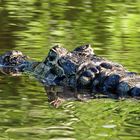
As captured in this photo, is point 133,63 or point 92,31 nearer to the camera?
point 133,63

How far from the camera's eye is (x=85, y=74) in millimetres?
7258

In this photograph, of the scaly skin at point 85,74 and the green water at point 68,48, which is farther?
the scaly skin at point 85,74

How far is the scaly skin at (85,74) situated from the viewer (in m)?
6.96

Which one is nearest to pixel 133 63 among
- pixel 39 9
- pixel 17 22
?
pixel 17 22

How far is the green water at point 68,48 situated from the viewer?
18.6ft

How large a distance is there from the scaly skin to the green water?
203 mm

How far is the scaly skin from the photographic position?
6961 millimetres

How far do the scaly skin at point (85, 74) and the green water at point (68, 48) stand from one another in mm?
203

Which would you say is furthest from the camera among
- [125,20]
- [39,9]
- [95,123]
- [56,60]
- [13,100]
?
[39,9]

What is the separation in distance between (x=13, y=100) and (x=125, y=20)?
21.5ft

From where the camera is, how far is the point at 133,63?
8531 mm

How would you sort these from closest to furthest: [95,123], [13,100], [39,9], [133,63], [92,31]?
[95,123], [13,100], [133,63], [92,31], [39,9]

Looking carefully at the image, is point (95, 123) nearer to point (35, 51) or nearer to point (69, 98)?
point (69, 98)

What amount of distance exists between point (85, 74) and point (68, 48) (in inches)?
97.0
